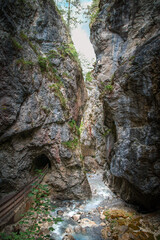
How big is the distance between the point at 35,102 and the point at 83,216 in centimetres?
646

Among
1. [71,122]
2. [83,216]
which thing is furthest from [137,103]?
[83,216]

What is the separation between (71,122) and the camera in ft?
31.5

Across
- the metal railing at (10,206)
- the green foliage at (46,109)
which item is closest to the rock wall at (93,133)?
the green foliage at (46,109)

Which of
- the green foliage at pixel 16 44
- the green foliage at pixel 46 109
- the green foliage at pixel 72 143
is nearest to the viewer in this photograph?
the green foliage at pixel 16 44

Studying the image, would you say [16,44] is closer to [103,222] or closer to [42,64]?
[42,64]

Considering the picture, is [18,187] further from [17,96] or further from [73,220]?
[17,96]

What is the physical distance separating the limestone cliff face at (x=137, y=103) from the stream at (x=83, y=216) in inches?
53.7

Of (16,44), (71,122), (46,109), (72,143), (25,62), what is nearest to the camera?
(16,44)

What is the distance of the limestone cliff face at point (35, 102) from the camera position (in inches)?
263

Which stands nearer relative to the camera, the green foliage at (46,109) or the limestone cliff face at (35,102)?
the limestone cliff face at (35,102)

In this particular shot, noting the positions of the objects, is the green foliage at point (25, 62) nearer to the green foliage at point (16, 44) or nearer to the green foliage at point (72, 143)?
the green foliage at point (16, 44)

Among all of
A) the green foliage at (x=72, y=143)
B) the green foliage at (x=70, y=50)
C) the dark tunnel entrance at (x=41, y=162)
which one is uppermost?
the green foliage at (x=70, y=50)

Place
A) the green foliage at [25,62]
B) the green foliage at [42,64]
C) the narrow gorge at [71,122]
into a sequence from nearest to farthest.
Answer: the narrow gorge at [71,122] < the green foliage at [25,62] < the green foliage at [42,64]

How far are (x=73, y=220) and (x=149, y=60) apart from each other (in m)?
8.28
